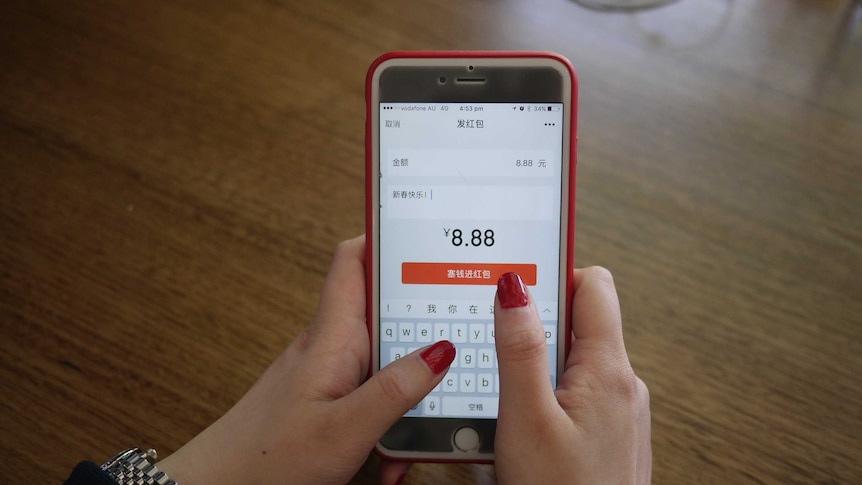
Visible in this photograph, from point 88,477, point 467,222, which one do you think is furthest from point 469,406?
point 88,477

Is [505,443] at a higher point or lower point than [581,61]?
lower

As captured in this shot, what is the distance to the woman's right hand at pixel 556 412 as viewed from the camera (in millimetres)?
409

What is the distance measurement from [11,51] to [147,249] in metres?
0.28

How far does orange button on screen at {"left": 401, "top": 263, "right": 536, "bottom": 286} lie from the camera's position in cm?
52

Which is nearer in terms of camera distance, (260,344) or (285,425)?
(285,425)

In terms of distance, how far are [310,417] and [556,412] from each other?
142 mm

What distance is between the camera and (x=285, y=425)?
0.44m

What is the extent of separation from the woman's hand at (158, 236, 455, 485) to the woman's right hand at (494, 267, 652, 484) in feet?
0.16

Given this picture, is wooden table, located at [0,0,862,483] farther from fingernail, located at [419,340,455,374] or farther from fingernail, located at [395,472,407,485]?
fingernail, located at [419,340,455,374]

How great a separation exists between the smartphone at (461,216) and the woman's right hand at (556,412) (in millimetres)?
76

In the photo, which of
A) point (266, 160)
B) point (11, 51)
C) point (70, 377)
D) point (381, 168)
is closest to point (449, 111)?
point (381, 168)

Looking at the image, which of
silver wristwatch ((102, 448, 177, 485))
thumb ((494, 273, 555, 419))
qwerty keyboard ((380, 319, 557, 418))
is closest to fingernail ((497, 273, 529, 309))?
thumb ((494, 273, 555, 419))

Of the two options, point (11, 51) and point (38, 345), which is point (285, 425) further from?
point (11, 51)

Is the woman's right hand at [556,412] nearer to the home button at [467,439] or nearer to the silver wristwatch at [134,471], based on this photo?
the home button at [467,439]
